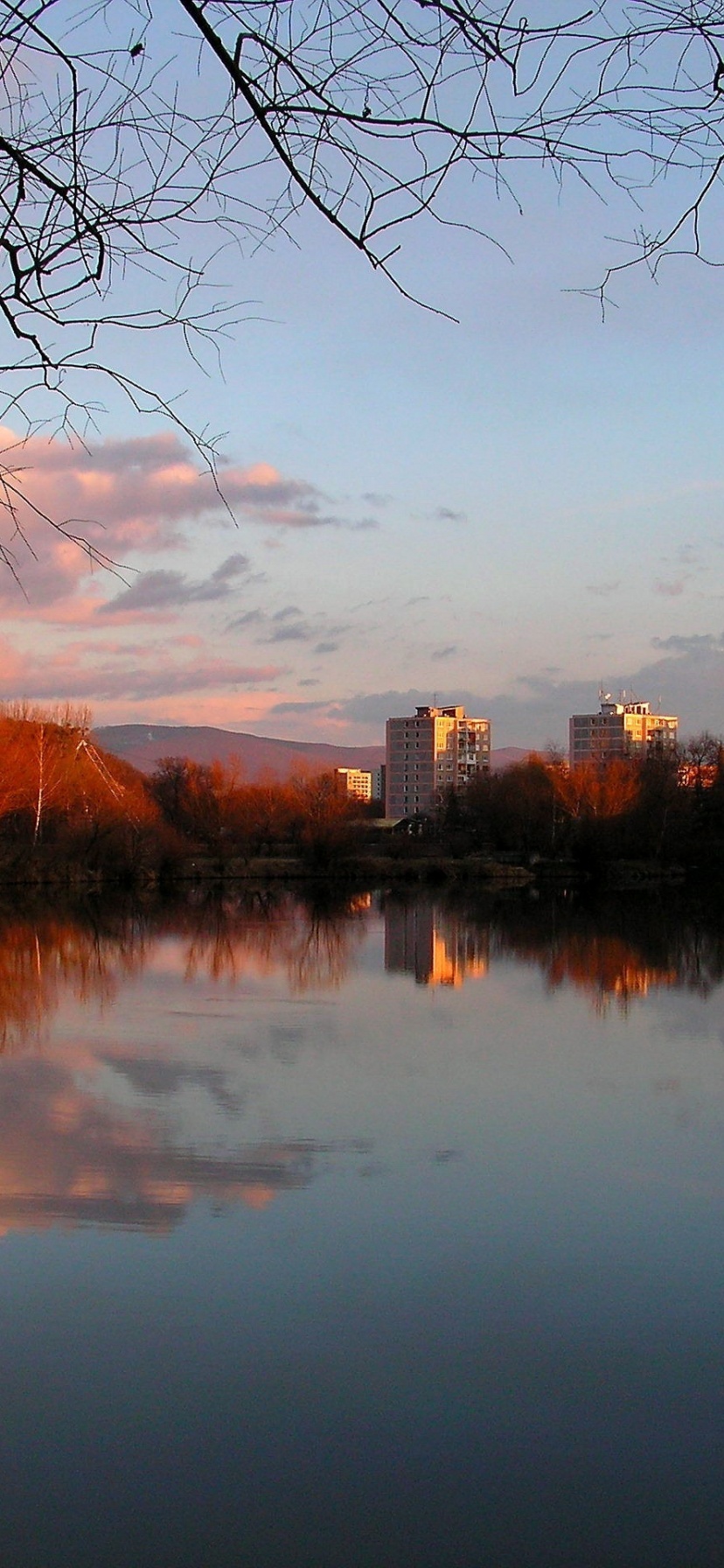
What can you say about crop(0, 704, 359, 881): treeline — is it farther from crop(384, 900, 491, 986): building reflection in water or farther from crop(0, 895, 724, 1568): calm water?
crop(0, 895, 724, 1568): calm water

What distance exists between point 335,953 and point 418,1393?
14.7 metres

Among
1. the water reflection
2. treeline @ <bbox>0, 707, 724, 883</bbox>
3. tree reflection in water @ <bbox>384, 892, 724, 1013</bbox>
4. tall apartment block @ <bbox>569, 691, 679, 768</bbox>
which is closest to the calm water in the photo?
the water reflection

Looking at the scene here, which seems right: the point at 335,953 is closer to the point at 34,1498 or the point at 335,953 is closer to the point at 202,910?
the point at 202,910

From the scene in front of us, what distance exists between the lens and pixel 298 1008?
1327cm

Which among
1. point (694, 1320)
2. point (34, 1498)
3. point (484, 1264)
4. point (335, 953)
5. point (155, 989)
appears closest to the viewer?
point (34, 1498)

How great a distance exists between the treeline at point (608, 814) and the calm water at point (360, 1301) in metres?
35.0

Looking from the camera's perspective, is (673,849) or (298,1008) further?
(673,849)

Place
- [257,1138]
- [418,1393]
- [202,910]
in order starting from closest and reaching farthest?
[418,1393] < [257,1138] < [202,910]

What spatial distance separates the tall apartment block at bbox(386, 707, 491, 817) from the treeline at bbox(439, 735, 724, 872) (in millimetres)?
53904

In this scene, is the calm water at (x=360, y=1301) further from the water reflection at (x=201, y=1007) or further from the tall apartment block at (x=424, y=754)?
the tall apartment block at (x=424, y=754)

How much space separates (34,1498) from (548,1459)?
1.44 metres

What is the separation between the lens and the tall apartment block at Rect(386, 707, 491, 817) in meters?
111

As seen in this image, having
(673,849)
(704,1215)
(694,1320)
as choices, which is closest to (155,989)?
(704,1215)

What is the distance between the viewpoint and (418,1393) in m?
4.29
